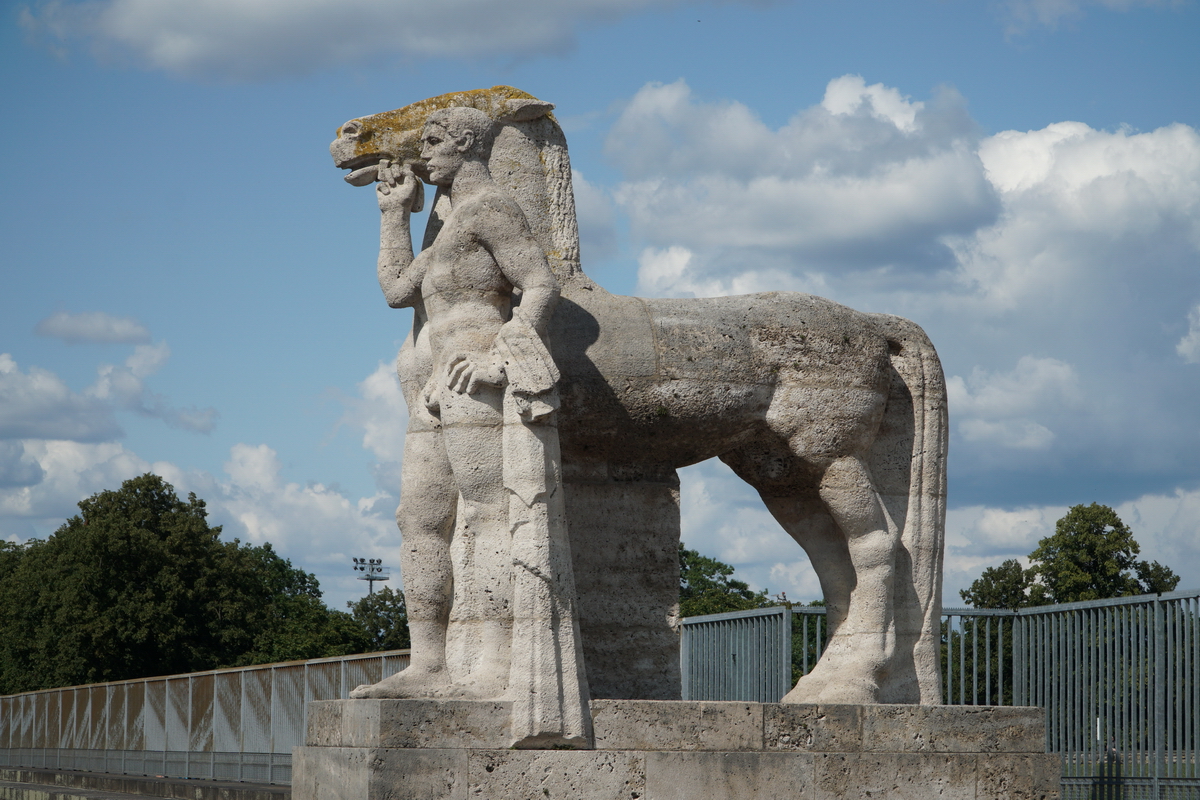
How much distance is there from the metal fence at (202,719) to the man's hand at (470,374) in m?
6.12

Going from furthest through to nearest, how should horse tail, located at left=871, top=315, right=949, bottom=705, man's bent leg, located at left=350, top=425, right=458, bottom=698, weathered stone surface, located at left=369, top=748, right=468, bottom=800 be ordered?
horse tail, located at left=871, top=315, right=949, bottom=705
man's bent leg, located at left=350, top=425, right=458, bottom=698
weathered stone surface, located at left=369, top=748, right=468, bottom=800

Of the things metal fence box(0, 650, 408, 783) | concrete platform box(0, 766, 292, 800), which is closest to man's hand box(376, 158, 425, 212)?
metal fence box(0, 650, 408, 783)

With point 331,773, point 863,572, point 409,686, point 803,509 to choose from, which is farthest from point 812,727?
point 331,773

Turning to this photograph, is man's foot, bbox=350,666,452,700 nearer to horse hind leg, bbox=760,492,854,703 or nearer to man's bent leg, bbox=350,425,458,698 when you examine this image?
man's bent leg, bbox=350,425,458,698

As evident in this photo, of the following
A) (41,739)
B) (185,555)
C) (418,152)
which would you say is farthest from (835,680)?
(185,555)

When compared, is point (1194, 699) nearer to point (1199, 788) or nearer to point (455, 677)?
point (1199, 788)

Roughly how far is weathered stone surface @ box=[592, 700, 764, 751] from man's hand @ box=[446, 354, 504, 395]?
1749 millimetres

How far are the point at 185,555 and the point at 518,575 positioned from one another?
120 ft

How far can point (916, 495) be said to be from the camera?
8914 millimetres

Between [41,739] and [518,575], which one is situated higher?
[518,575]

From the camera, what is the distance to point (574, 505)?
857 centimetres

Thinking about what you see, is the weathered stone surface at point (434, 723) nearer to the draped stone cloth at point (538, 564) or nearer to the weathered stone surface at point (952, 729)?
the draped stone cloth at point (538, 564)

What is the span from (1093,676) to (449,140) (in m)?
8.66

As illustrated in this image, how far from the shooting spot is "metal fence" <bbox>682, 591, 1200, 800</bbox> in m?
12.4
